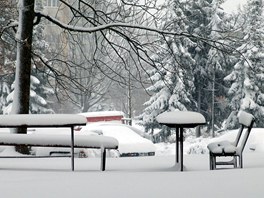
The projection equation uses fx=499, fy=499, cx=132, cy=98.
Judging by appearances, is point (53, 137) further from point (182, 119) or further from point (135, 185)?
point (135, 185)

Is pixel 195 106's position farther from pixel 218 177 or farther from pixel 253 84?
pixel 218 177

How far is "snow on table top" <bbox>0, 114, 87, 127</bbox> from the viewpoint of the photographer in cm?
668

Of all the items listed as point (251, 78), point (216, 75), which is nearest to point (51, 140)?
point (251, 78)

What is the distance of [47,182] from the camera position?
5.46 metres

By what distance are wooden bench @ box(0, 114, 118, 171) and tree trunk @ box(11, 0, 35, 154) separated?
4.76 metres

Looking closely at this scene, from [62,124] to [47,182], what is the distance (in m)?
1.38

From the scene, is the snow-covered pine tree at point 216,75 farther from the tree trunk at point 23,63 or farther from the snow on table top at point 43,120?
the snow on table top at point 43,120

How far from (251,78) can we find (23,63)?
27793 mm

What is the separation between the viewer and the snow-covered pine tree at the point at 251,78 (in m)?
36.5

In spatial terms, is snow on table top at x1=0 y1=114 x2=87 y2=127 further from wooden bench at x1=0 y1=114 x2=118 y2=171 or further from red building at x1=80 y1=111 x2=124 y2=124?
red building at x1=80 y1=111 x2=124 y2=124

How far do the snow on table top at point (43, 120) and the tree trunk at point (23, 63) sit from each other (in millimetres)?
5296

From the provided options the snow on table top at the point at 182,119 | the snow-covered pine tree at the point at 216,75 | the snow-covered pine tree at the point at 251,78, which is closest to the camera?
the snow on table top at the point at 182,119

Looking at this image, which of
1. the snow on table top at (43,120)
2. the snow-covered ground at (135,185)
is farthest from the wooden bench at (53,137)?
the snow-covered ground at (135,185)

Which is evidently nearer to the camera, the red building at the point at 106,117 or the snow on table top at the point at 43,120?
the snow on table top at the point at 43,120
